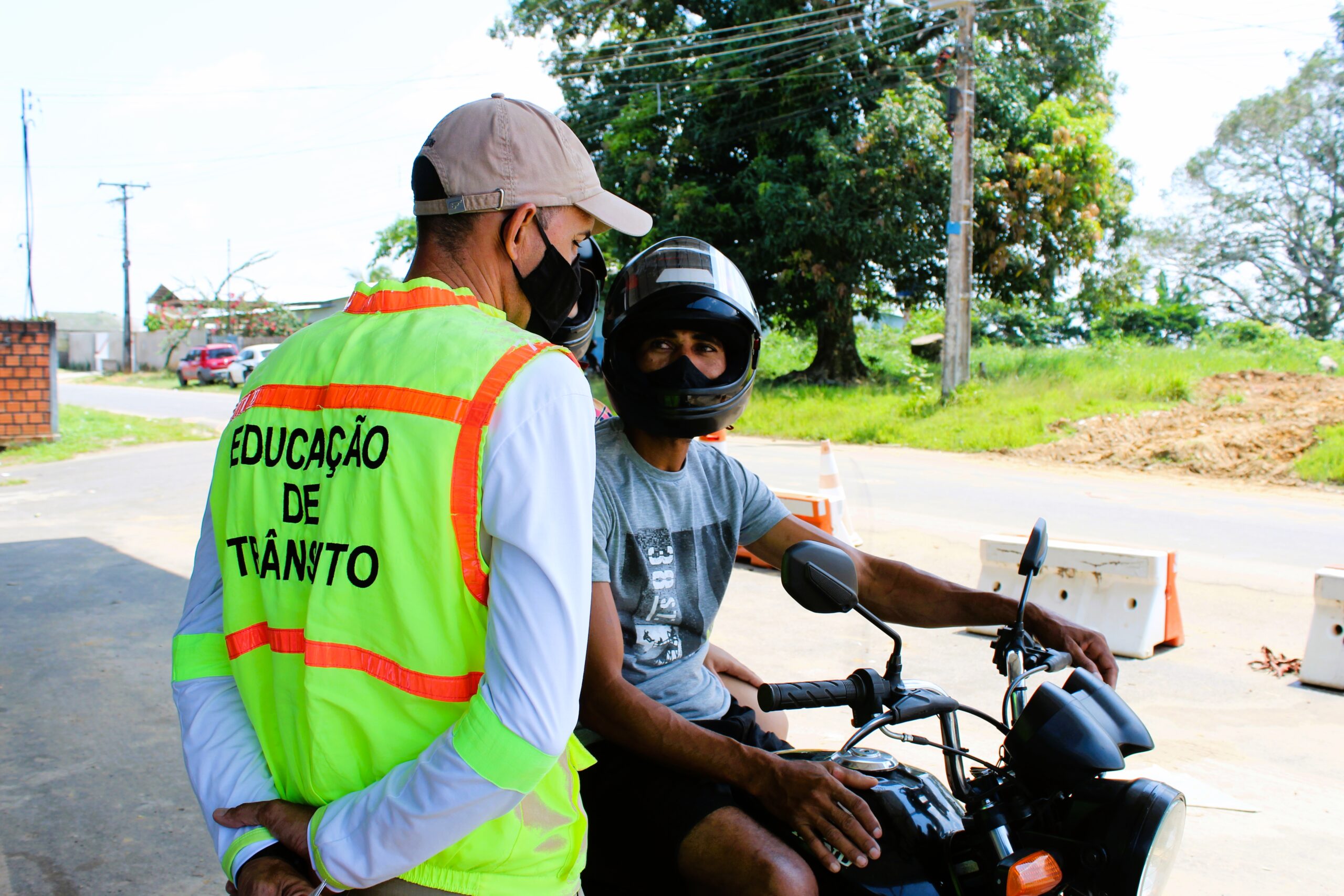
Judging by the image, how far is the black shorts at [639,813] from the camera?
1881 mm

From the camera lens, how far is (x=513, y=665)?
1.22 metres

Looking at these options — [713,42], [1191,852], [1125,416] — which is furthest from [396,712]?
[713,42]

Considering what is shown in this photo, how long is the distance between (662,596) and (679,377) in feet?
1.56

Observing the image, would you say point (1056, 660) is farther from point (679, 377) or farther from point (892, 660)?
point (679, 377)

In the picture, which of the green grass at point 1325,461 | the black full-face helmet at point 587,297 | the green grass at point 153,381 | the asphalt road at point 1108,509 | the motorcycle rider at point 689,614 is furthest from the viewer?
the green grass at point 153,381

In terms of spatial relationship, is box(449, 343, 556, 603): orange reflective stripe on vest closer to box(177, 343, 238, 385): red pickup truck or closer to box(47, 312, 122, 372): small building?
box(177, 343, 238, 385): red pickup truck

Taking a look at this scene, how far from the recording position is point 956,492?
423 inches

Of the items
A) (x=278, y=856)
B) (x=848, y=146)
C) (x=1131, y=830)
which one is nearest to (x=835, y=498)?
(x=1131, y=830)

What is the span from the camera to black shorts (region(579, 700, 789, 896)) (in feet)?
6.17

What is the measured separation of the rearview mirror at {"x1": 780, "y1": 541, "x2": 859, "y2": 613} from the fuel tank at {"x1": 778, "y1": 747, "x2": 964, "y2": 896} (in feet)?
1.01

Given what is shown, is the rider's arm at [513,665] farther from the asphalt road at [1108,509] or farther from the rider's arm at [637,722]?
the asphalt road at [1108,509]

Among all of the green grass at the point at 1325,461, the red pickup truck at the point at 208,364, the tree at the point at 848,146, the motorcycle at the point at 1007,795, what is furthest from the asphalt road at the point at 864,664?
the red pickup truck at the point at 208,364

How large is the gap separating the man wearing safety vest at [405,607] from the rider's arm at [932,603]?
3.42ft

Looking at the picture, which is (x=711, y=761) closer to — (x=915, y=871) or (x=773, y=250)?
(x=915, y=871)
